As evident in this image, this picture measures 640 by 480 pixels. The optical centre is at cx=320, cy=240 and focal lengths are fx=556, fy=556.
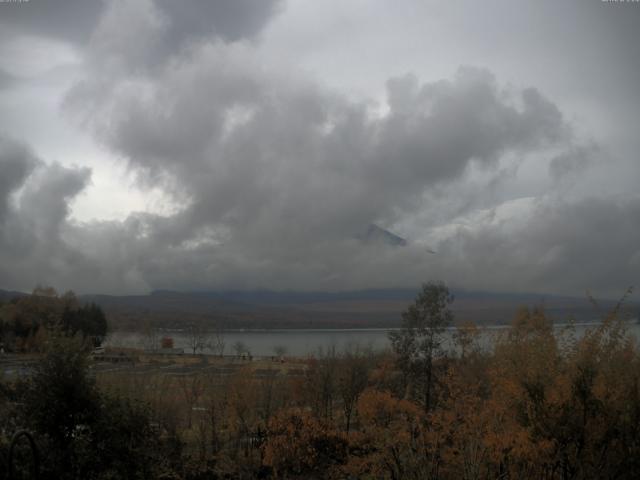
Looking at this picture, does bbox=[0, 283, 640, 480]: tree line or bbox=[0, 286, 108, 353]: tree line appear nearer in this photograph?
bbox=[0, 283, 640, 480]: tree line

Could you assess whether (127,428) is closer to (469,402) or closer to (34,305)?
(469,402)

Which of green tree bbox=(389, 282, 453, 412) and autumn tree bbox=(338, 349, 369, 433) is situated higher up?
green tree bbox=(389, 282, 453, 412)

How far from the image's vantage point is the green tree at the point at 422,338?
109ft

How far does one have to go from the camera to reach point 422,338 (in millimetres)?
33438

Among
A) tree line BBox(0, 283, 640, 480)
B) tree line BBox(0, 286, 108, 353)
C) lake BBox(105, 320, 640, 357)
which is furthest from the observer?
tree line BBox(0, 286, 108, 353)

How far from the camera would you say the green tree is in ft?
109

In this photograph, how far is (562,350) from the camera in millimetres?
17578

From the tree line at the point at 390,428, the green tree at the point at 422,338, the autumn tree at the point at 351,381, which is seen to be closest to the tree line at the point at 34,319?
the autumn tree at the point at 351,381

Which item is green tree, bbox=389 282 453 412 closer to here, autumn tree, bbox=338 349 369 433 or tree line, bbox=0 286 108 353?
autumn tree, bbox=338 349 369 433

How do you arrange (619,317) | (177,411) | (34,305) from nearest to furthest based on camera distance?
(619,317), (177,411), (34,305)

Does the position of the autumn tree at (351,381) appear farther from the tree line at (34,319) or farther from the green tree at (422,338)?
the tree line at (34,319)

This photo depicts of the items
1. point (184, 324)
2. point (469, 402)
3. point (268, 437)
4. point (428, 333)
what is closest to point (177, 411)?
point (268, 437)

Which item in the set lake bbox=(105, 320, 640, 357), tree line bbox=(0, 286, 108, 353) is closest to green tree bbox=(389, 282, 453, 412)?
lake bbox=(105, 320, 640, 357)

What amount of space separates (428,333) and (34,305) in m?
72.3
